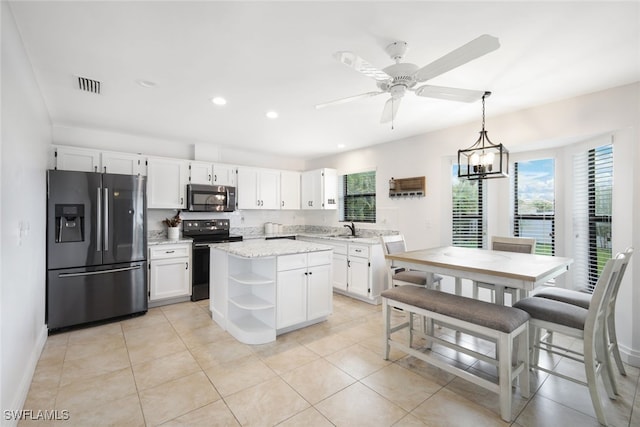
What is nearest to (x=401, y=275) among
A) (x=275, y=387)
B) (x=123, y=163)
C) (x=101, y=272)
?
(x=275, y=387)

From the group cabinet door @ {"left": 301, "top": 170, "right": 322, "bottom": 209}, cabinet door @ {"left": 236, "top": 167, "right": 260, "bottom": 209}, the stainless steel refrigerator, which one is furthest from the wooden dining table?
cabinet door @ {"left": 236, "top": 167, "right": 260, "bottom": 209}

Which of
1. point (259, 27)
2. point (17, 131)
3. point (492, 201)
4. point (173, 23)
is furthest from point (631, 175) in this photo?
point (17, 131)

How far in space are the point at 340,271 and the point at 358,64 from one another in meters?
3.26

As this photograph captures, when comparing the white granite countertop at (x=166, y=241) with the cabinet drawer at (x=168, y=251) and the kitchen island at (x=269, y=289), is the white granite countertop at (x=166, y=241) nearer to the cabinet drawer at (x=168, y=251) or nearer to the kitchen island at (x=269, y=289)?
the cabinet drawer at (x=168, y=251)

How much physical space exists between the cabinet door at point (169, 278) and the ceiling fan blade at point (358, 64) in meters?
3.54

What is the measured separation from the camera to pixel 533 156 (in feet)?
11.3

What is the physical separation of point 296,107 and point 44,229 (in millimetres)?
2901

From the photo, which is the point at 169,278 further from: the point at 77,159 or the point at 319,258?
the point at 319,258

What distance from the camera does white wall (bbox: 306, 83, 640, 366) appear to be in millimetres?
2479

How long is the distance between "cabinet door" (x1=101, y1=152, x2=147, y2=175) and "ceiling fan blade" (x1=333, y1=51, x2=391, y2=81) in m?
3.61

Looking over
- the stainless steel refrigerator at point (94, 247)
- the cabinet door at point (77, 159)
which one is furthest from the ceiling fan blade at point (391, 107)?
the cabinet door at point (77, 159)

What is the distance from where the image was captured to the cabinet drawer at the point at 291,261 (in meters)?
2.90

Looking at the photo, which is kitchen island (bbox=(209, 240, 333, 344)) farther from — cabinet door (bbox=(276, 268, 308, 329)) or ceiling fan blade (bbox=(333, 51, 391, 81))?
ceiling fan blade (bbox=(333, 51, 391, 81))

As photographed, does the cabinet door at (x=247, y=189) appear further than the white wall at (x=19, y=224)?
Yes
